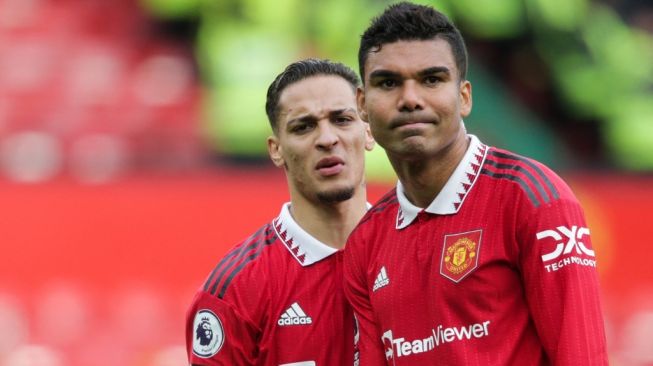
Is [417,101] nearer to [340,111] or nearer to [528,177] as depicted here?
[528,177]

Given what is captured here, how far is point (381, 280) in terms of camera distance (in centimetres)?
351

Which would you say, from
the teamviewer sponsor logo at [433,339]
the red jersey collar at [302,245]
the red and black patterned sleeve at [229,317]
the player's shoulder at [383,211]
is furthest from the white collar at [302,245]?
the teamviewer sponsor logo at [433,339]

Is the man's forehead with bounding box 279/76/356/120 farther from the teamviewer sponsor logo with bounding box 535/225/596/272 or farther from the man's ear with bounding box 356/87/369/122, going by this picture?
the teamviewer sponsor logo with bounding box 535/225/596/272

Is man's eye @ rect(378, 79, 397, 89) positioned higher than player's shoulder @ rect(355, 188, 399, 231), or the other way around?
man's eye @ rect(378, 79, 397, 89)

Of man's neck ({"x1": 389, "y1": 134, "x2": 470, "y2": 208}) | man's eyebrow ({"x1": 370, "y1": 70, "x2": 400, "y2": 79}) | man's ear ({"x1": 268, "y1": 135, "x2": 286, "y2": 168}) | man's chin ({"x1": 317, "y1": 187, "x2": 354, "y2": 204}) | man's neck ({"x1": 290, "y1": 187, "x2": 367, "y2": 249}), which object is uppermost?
man's ear ({"x1": 268, "y1": 135, "x2": 286, "y2": 168})

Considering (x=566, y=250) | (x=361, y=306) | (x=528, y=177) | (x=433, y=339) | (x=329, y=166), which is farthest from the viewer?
(x=329, y=166)

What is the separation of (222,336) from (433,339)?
1027 millimetres

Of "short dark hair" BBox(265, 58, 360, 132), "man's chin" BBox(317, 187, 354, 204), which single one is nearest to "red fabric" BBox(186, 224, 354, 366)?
"man's chin" BBox(317, 187, 354, 204)

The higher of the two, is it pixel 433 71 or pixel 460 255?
pixel 433 71

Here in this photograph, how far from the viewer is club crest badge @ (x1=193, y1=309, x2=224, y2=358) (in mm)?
4125

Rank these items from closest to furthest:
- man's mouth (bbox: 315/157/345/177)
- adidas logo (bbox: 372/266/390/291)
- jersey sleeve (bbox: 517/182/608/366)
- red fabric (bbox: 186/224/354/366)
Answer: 1. jersey sleeve (bbox: 517/182/608/366)
2. adidas logo (bbox: 372/266/390/291)
3. red fabric (bbox: 186/224/354/366)
4. man's mouth (bbox: 315/157/345/177)

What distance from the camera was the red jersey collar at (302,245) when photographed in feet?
14.0

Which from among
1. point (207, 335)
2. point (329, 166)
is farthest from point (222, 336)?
point (329, 166)

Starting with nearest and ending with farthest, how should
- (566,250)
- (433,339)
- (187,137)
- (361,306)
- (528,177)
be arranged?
(566,250), (528,177), (433,339), (361,306), (187,137)
